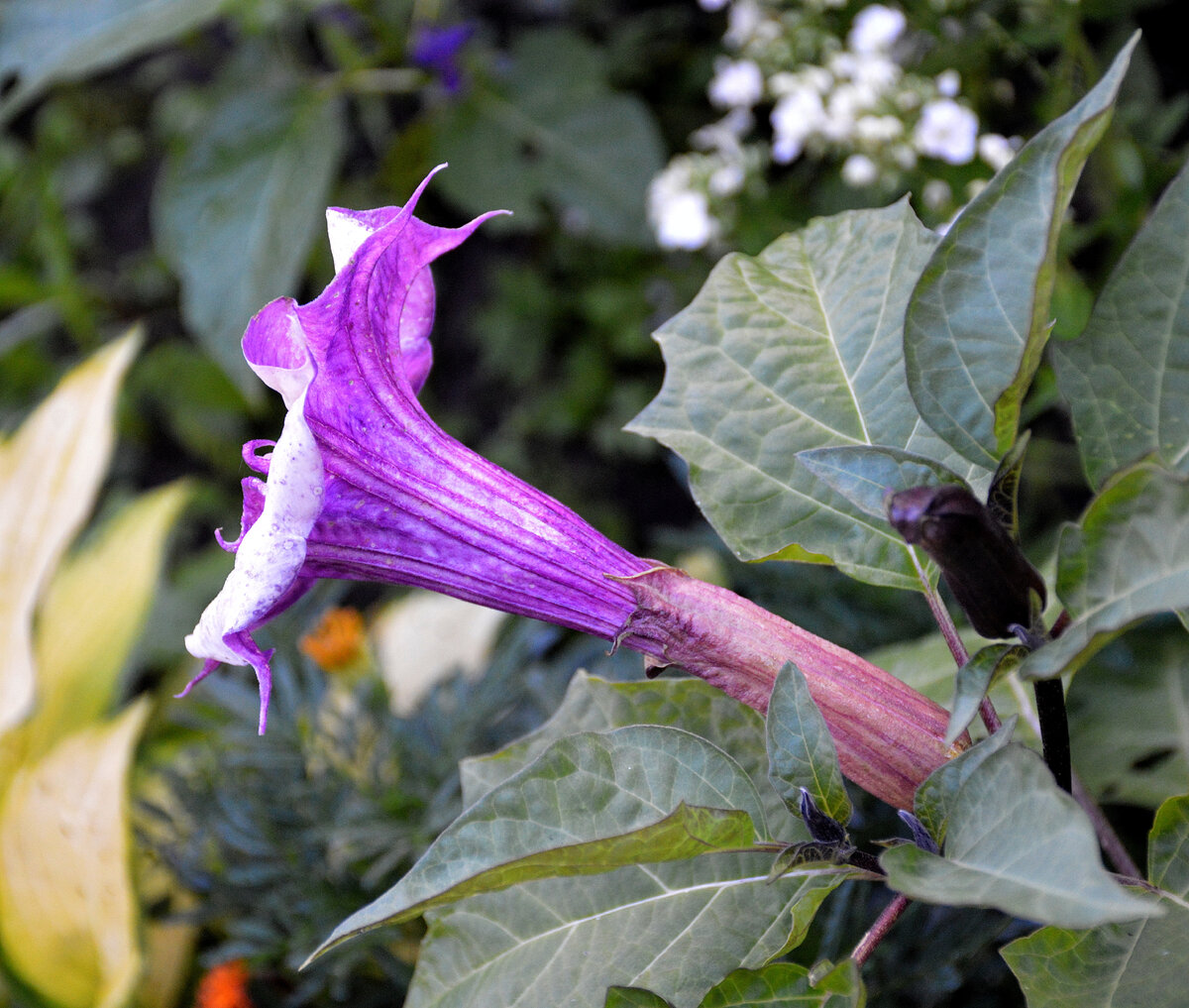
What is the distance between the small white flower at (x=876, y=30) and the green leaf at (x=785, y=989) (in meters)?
1.05

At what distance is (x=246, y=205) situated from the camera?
1.76 meters

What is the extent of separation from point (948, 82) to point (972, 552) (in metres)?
0.88

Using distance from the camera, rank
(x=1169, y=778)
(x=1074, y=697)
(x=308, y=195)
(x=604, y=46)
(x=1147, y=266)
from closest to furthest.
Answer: (x=1147, y=266), (x=1169, y=778), (x=1074, y=697), (x=308, y=195), (x=604, y=46)

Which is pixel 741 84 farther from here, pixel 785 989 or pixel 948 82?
pixel 785 989

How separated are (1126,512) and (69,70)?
1.60 meters

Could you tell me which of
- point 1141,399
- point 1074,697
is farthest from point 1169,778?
point 1141,399

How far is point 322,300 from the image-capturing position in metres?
0.48

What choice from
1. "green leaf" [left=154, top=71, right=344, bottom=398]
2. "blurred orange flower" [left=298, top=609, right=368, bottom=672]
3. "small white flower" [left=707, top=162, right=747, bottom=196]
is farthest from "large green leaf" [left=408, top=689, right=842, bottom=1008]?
"green leaf" [left=154, top=71, right=344, bottom=398]

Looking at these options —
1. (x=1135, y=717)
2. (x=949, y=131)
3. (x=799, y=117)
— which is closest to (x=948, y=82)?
(x=949, y=131)

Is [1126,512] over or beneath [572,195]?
over

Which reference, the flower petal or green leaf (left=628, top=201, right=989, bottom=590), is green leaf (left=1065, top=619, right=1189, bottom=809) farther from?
the flower petal

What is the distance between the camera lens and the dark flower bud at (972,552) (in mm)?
394

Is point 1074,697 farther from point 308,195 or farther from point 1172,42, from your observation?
point 308,195

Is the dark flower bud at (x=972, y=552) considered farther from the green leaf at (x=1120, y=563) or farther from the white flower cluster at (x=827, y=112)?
the white flower cluster at (x=827, y=112)
